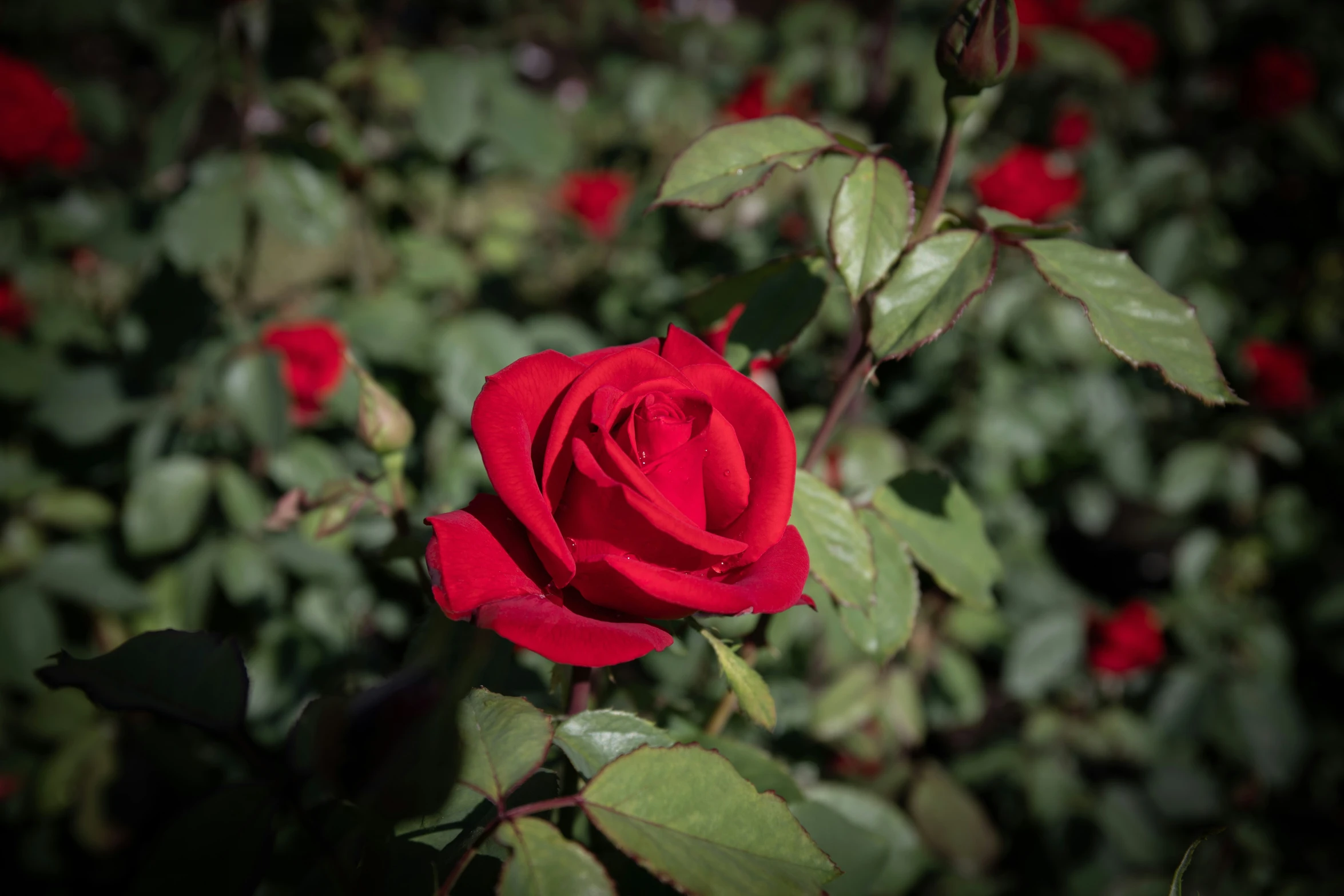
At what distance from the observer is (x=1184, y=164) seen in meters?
1.75

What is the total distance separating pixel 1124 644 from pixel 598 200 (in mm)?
1683

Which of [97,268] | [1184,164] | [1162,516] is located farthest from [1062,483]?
[97,268]

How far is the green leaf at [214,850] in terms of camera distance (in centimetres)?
37

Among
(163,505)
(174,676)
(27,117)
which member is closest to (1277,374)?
(174,676)

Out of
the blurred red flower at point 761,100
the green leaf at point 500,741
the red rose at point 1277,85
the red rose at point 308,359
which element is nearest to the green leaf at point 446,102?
the red rose at point 308,359

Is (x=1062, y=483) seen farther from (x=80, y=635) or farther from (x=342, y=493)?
(x=80, y=635)

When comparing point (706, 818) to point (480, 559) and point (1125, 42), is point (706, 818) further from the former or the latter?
point (1125, 42)

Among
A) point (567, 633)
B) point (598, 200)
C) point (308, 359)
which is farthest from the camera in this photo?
point (598, 200)

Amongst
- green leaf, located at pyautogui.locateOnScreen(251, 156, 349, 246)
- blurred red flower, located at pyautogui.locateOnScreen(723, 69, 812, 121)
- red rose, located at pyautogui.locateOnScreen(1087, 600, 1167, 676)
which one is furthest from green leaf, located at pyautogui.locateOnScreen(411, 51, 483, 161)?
red rose, located at pyautogui.locateOnScreen(1087, 600, 1167, 676)

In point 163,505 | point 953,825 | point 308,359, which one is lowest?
point 953,825

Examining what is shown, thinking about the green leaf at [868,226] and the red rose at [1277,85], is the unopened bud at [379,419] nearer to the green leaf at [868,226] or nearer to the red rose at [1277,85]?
the green leaf at [868,226]

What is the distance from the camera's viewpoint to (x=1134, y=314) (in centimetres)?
49

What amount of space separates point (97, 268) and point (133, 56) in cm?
55

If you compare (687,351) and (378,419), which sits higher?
(687,351)
